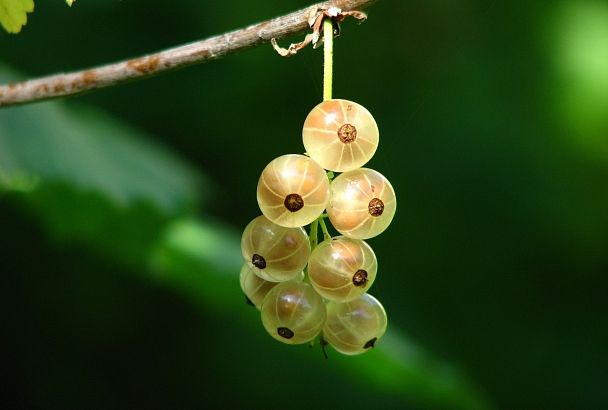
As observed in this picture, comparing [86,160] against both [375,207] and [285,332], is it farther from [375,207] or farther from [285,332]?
[375,207]

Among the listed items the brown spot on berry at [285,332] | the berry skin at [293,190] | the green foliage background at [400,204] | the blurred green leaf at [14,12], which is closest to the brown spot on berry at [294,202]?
the berry skin at [293,190]

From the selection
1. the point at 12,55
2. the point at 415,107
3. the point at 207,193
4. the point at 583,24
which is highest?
the point at 583,24

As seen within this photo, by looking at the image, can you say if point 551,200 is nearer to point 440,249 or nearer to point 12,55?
point 440,249

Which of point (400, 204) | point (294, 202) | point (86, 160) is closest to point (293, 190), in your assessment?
point (294, 202)

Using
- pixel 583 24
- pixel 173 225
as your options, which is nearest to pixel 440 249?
pixel 583 24

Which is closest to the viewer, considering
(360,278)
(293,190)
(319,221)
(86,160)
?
(293,190)

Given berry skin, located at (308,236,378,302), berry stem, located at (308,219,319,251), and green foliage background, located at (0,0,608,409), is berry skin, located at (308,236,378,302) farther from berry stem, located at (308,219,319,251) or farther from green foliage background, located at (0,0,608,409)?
green foliage background, located at (0,0,608,409)

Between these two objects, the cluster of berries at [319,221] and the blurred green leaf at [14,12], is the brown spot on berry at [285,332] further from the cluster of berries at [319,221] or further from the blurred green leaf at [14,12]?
the blurred green leaf at [14,12]
